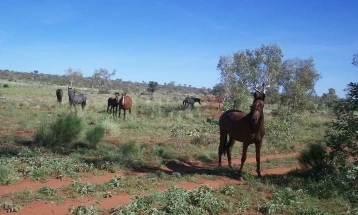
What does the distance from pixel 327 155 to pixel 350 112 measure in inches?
57.7

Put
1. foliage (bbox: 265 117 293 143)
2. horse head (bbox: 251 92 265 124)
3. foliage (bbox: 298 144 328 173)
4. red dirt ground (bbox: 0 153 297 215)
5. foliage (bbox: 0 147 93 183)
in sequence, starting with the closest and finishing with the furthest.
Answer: red dirt ground (bbox: 0 153 297 215)
foliage (bbox: 0 147 93 183)
horse head (bbox: 251 92 265 124)
foliage (bbox: 298 144 328 173)
foliage (bbox: 265 117 293 143)

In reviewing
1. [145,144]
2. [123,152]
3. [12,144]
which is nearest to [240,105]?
[145,144]

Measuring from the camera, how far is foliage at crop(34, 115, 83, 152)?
37.9 ft

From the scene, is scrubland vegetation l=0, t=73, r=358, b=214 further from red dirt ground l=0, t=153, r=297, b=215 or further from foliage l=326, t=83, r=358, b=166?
foliage l=326, t=83, r=358, b=166

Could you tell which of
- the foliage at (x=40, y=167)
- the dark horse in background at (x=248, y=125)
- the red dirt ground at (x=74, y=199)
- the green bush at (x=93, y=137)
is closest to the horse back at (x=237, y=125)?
the dark horse in background at (x=248, y=125)

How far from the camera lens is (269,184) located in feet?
27.5

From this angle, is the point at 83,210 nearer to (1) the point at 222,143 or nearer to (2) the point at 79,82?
(1) the point at 222,143

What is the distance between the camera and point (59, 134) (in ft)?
38.6

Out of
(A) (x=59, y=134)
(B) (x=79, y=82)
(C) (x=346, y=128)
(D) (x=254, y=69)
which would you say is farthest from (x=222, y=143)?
(B) (x=79, y=82)

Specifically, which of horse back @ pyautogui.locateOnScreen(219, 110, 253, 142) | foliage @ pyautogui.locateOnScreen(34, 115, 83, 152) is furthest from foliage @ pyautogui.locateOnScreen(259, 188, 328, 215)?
foliage @ pyautogui.locateOnScreen(34, 115, 83, 152)

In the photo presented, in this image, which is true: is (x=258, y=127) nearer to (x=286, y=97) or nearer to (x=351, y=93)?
(x=351, y=93)

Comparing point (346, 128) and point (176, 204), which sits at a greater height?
point (346, 128)

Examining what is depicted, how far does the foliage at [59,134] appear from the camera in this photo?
37.9 feet

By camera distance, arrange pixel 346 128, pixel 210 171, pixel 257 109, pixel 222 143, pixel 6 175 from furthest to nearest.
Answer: pixel 222 143 < pixel 210 171 < pixel 257 109 < pixel 346 128 < pixel 6 175
